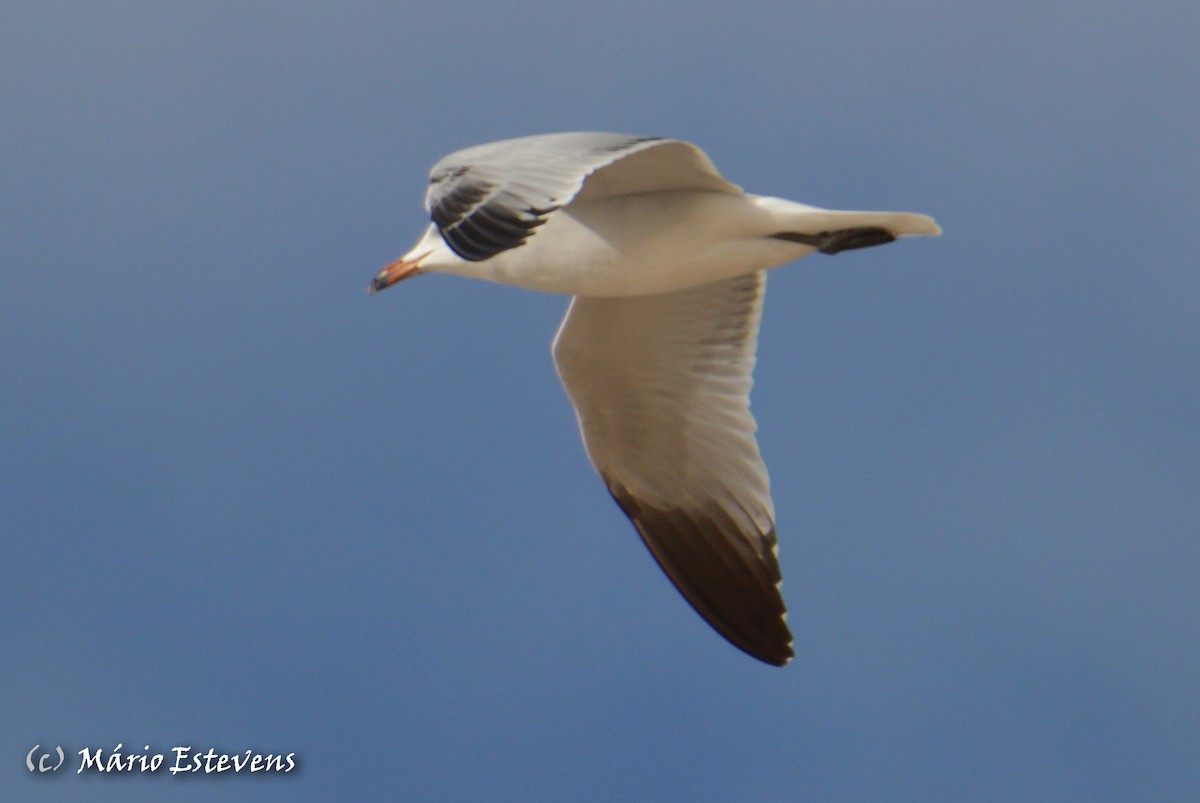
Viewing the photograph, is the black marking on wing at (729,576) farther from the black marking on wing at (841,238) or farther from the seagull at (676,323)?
the black marking on wing at (841,238)

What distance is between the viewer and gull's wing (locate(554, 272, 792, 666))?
28.3 ft

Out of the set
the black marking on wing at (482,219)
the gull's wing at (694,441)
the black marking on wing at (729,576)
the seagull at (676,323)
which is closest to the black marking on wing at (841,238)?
the seagull at (676,323)

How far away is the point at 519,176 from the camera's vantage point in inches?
258

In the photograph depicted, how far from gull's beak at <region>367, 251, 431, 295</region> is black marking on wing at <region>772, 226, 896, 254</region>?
5.01 ft

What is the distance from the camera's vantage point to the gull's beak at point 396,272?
25.9 ft

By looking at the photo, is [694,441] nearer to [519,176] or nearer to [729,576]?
[729,576]

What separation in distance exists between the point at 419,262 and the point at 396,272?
124 mm

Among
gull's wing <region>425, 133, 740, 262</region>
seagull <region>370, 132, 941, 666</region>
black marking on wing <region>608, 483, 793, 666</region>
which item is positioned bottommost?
black marking on wing <region>608, 483, 793, 666</region>

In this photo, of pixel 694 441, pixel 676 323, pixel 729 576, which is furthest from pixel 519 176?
pixel 729 576

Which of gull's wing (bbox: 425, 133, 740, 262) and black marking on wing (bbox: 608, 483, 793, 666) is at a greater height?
gull's wing (bbox: 425, 133, 740, 262)

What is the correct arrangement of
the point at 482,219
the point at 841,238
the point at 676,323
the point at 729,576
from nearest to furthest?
the point at 482,219 → the point at 841,238 → the point at 676,323 → the point at 729,576

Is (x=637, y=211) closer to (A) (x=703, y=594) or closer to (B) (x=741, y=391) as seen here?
(B) (x=741, y=391)

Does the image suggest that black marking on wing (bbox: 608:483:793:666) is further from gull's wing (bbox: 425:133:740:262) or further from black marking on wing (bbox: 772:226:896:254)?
gull's wing (bbox: 425:133:740:262)

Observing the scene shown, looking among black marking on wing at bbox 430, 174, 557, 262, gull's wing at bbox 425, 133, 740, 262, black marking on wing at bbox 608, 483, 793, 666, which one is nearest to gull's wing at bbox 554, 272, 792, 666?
black marking on wing at bbox 608, 483, 793, 666
